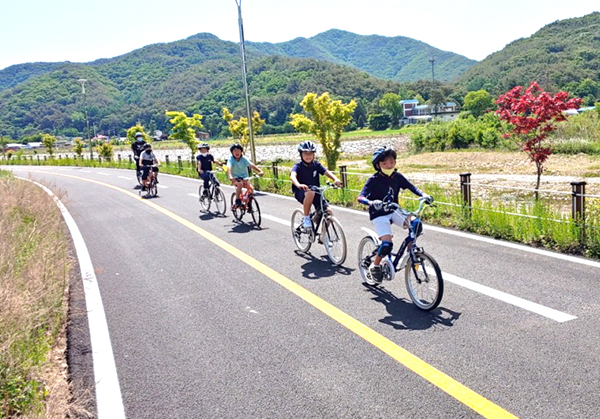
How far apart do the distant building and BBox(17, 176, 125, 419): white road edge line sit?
15127 cm

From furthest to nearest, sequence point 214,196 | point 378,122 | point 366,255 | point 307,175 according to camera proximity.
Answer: point 378,122
point 214,196
point 307,175
point 366,255

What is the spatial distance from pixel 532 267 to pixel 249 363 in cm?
437

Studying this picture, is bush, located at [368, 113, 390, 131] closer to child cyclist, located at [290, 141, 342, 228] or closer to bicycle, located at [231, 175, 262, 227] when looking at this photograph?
bicycle, located at [231, 175, 262, 227]

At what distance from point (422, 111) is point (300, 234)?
17059 centimetres

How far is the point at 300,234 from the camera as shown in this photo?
28.9ft

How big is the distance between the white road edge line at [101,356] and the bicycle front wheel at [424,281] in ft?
10.5

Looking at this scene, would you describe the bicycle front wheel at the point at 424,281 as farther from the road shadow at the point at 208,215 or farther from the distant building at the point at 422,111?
the distant building at the point at 422,111

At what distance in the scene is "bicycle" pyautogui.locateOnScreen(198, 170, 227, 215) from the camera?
46.0 ft

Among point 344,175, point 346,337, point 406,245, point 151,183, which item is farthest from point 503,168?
Answer: point 346,337

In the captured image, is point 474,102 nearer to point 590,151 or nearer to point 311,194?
point 590,151

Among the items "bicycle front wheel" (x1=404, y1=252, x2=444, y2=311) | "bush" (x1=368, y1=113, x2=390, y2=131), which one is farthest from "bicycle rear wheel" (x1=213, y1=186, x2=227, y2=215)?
"bush" (x1=368, y1=113, x2=390, y2=131)

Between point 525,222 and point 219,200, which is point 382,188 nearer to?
point 525,222

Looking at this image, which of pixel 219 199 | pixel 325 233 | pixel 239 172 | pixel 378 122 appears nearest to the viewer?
pixel 325 233

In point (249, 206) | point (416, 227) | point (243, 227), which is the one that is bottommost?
point (243, 227)
